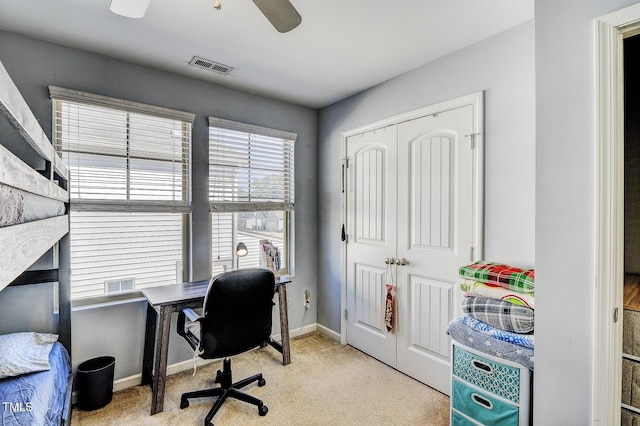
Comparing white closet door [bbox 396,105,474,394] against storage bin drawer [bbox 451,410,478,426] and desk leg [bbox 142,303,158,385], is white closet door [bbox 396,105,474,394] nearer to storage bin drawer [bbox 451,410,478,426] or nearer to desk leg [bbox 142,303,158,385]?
storage bin drawer [bbox 451,410,478,426]

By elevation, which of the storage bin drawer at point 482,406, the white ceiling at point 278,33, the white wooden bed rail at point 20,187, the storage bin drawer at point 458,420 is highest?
the white ceiling at point 278,33

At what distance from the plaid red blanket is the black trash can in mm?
2539

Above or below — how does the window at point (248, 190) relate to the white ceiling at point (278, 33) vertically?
below

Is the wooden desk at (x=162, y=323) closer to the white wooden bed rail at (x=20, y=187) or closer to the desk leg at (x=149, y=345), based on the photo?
the desk leg at (x=149, y=345)

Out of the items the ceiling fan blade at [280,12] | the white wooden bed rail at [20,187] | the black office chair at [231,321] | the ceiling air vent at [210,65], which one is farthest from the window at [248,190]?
the ceiling fan blade at [280,12]

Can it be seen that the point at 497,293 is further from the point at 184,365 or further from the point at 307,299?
the point at 184,365

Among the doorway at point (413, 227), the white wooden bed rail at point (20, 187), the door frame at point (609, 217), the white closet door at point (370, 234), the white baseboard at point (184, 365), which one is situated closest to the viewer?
the white wooden bed rail at point (20, 187)

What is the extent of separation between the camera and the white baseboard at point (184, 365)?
243cm

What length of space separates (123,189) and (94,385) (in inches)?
55.1

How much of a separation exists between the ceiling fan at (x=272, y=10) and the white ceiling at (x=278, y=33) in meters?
0.45

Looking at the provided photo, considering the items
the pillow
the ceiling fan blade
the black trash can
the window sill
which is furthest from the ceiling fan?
the black trash can

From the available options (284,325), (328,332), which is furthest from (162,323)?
(328,332)

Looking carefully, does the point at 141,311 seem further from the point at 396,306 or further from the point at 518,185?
the point at 518,185

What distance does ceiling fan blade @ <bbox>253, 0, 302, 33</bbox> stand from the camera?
4.00 feet
